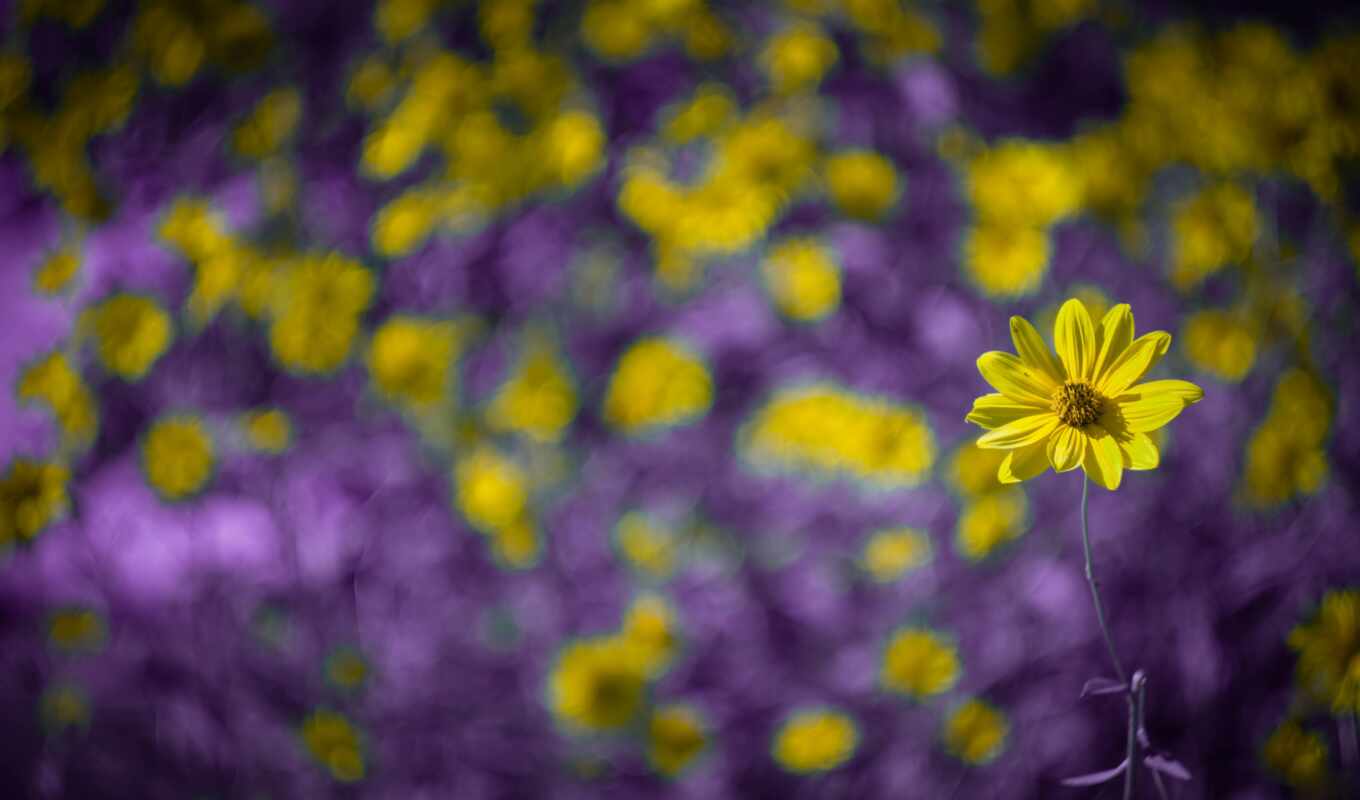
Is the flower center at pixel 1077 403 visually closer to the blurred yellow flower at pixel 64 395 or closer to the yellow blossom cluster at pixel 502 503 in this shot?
the yellow blossom cluster at pixel 502 503

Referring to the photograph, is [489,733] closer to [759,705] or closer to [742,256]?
[759,705]

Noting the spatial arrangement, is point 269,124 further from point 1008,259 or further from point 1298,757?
point 1298,757

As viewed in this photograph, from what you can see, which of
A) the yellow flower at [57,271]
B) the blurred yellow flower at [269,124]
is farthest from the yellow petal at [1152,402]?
the yellow flower at [57,271]

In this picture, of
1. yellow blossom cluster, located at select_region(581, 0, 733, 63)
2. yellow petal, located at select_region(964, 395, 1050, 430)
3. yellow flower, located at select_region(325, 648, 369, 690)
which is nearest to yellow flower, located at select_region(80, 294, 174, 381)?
yellow flower, located at select_region(325, 648, 369, 690)

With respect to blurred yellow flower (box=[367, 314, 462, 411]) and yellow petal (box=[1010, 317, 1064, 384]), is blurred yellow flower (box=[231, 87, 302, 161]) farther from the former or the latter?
yellow petal (box=[1010, 317, 1064, 384])

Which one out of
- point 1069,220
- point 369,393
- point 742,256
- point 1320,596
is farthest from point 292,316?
point 1320,596
